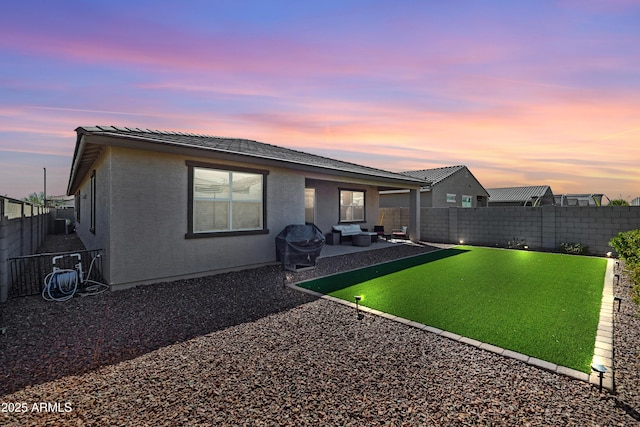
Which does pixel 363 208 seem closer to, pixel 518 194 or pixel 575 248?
pixel 575 248

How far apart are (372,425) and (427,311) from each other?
9.71 feet

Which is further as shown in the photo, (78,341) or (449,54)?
(449,54)

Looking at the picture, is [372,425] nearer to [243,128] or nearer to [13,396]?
[13,396]

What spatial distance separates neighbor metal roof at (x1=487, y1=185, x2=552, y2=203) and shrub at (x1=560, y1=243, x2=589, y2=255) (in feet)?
75.8

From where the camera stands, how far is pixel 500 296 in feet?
18.9

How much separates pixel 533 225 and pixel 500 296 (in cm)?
834

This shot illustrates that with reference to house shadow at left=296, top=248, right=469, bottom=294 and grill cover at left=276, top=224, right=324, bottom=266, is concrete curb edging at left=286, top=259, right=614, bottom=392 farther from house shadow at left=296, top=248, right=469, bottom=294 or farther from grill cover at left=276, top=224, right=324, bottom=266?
grill cover at left=276, top=224, right=324, bottom=266

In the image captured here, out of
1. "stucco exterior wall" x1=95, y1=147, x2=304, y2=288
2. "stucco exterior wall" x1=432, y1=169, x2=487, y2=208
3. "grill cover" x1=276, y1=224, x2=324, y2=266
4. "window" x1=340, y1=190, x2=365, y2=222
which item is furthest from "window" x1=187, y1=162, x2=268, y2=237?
"stucco exterior wall" x1=432, y1=169, x2=487, y2=208

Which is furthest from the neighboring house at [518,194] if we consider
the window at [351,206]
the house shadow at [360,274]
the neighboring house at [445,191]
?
the house shadow at [360,274]

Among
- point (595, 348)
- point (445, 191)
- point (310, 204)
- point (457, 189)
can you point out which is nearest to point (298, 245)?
point (310, 204)

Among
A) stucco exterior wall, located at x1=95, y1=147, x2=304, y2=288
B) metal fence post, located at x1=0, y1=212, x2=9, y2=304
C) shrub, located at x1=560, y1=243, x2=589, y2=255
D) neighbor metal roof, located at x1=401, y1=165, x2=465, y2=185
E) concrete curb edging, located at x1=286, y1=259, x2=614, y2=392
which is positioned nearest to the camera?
concrete curb edging, located at x1=286, y1=259, x2=614, y2=392

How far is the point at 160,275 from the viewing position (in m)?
6.55

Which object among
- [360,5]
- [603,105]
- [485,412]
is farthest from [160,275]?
[603,105]

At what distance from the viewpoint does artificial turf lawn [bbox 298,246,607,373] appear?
3.88 m
